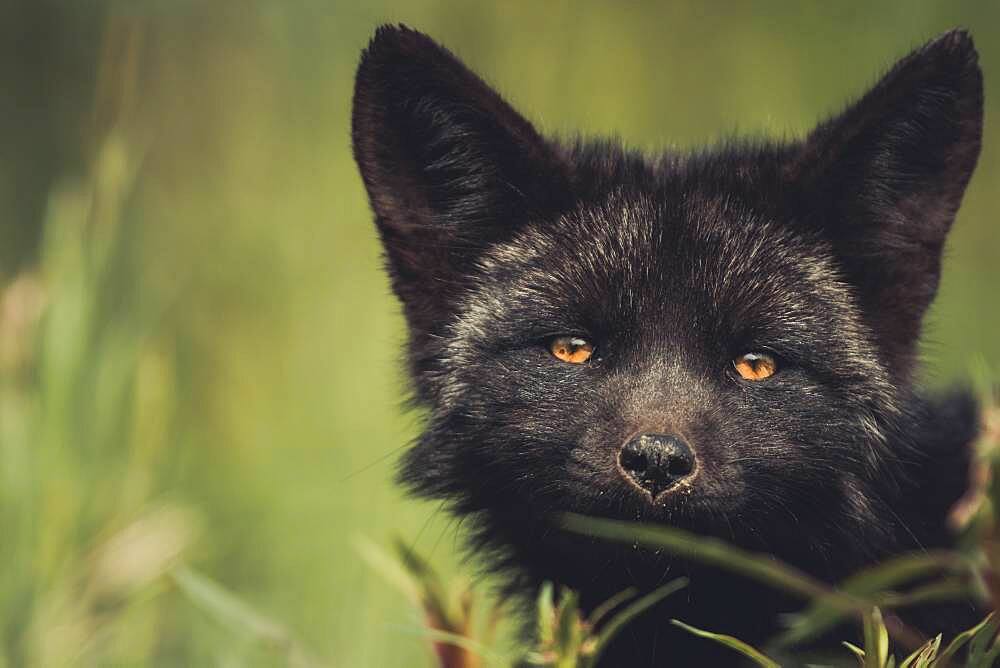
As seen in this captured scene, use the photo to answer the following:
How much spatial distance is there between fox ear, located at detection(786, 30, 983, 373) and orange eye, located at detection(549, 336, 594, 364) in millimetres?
697

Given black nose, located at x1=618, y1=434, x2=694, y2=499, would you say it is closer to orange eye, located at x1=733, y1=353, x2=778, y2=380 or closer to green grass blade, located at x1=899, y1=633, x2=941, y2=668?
orange eye, located at x1=733, y1=353, x2=778, y2=380

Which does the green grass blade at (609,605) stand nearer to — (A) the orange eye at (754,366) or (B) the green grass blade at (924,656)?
(B) the green grass blade at (924,656)

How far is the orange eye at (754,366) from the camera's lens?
3111 millimetres

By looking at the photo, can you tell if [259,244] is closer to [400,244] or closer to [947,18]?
[400,244]

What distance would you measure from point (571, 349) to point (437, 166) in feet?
2.38

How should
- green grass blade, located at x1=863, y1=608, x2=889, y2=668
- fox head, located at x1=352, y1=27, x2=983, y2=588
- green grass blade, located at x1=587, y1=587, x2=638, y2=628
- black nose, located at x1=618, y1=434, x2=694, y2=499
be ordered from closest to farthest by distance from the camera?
green grass blade, located at x1=863, y1=608, x2=889, y2=668 < green grass blade, located at x1=587, y1=587, x2=638, y2=628 < black nose, located at x1=618, y1=434, x2=694, y2=499 < fox head, located at x1=352, y1=27, x2=983, y2=588

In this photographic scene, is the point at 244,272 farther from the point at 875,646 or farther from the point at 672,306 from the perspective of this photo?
the point at 875,646

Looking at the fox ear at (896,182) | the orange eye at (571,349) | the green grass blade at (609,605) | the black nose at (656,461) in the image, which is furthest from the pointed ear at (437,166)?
the green grass blade at (609,605)

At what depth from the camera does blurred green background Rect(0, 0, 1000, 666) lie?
155 inches

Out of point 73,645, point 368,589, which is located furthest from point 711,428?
point 73,645

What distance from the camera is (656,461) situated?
2.74 meters

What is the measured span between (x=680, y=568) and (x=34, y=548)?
1.87 metres

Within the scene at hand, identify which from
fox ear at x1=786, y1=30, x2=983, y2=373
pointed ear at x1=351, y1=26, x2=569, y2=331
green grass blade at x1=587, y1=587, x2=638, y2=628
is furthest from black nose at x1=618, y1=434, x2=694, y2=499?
pointed ear at x1=351, y1=26, x2=569, y2=331

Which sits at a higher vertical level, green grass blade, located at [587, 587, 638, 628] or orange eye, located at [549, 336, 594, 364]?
orange eye, located at [549, 336, 594, 364]
